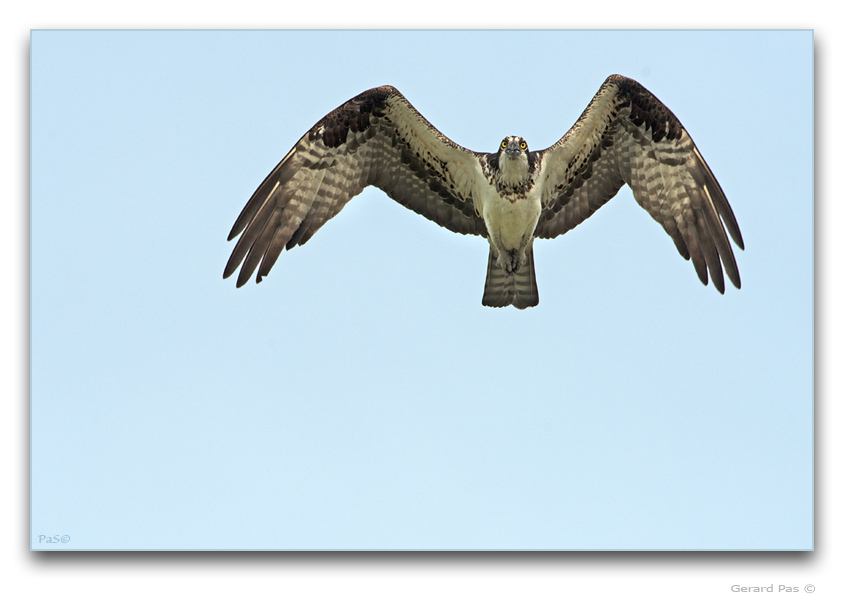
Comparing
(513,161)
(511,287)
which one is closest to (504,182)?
(513,161)

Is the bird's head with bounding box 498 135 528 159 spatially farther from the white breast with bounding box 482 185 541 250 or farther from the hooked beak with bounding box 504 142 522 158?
the white breast with bounding box 482 185 541 250

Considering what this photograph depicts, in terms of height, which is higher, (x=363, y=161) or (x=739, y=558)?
(x=363, y=161)

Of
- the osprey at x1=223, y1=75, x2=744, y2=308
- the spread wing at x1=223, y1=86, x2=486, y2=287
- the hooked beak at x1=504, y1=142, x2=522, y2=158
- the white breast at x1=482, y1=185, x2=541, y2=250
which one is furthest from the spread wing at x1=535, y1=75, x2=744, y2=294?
the spread wing at x1=223, y1=86, x2=486, y2=287

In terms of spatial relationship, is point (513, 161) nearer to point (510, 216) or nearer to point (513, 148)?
point (513, 148)

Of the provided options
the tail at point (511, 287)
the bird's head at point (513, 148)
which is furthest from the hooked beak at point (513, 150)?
the tail at point (511, 287)

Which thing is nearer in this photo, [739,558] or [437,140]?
[739,558]

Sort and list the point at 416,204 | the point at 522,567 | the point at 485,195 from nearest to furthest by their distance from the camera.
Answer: the point at 522,567 → the point at 485,195 → the point at 416,204

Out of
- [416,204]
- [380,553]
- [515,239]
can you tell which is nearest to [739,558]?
[380,553]
